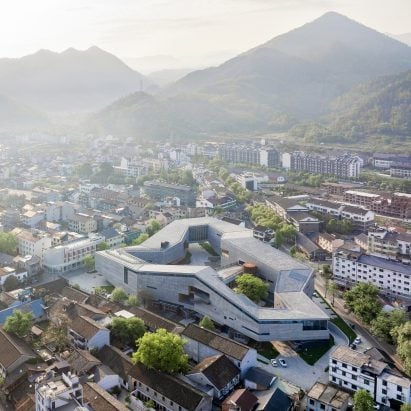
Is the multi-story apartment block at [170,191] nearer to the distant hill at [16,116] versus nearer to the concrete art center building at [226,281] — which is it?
the concrete art center building at [226,281]

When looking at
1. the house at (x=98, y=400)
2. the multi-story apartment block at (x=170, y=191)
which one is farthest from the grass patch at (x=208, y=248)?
the house at (x=98, y=400)

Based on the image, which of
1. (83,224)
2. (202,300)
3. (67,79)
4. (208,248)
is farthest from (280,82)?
(202,300)

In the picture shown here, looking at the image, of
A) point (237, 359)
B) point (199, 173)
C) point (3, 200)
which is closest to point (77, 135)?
point (199, 173)

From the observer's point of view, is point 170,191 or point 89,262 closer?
point 89,262

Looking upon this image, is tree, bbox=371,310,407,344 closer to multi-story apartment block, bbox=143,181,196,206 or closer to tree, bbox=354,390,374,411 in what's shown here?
tree, bbox=354,390,374,411

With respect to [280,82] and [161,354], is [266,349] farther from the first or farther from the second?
[280,82]

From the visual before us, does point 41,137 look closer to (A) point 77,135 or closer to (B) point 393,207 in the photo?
(A) point 77,135
